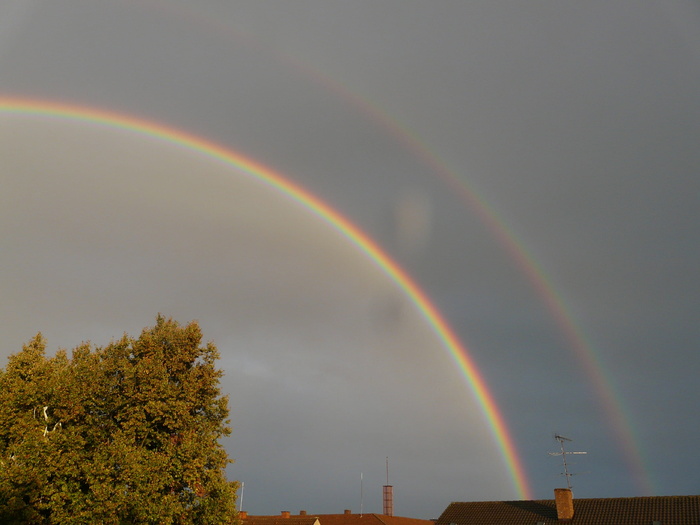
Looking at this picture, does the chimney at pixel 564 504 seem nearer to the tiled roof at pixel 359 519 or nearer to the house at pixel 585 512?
the house at pixel 585 512

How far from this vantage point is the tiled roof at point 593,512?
5072 centimetres

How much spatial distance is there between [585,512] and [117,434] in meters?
39.8

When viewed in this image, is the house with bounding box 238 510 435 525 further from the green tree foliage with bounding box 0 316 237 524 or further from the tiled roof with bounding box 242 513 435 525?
the green tree foliage with bounding box 0 316 237 524

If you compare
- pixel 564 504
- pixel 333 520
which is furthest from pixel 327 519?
pixel 564 504

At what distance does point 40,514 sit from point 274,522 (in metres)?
41.0

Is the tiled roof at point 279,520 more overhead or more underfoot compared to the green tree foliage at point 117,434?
more underfoot

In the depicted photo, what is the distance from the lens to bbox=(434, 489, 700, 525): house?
50.8 meters

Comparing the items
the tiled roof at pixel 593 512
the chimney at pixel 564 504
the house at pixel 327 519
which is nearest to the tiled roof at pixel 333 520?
the house at pixel 327 519

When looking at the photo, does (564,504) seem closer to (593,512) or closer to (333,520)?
(593,512)

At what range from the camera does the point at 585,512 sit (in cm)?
A: 5403

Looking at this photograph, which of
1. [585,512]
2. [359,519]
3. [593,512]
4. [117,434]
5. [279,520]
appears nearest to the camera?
[117,434]

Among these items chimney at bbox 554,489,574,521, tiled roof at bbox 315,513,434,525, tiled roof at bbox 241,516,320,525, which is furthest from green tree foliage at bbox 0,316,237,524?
tiled roof at bbox 315,513,434,525

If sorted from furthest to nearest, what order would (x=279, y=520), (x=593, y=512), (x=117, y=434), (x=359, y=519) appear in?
1. (x=359, y=519)
2. (x=279, y=520)
3. (x=593, y=512)
4. (x=117, y=434)

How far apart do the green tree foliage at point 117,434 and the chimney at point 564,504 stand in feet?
103
